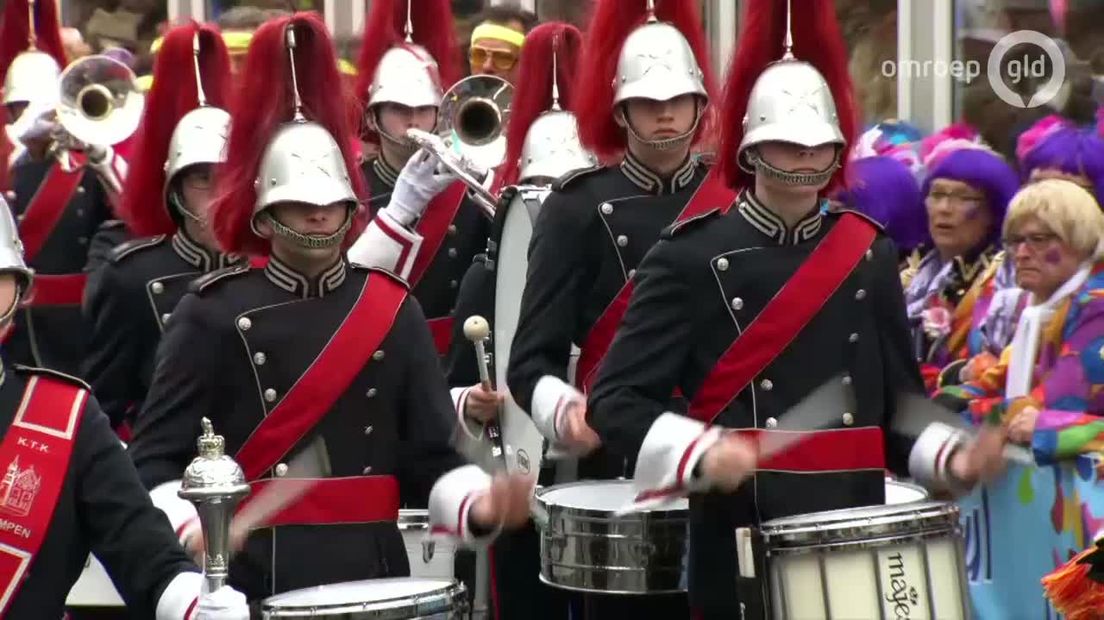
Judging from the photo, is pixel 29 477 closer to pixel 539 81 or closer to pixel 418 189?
pixel 418 189

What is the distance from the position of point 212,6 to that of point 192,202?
9667 millimetres

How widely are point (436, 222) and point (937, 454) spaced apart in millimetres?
3309

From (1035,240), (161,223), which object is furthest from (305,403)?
(1035,240)

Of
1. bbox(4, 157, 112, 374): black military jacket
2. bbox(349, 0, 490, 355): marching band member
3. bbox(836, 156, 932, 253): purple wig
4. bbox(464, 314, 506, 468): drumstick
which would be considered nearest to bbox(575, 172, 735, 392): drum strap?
bbox(464, 314, 506, 468): drumstick

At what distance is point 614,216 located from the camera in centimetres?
782

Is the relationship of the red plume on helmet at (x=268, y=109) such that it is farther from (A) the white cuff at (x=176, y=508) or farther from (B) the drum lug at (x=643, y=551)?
(B) the drum lug at (x=643, y=551)

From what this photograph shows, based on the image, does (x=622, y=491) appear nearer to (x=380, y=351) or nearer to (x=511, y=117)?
(x=380, y=351)

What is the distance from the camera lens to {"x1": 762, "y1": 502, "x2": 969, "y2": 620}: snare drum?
237 inches

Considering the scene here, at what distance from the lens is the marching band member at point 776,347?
6453mm

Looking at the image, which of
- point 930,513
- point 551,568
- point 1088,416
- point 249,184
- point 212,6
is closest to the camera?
point 930,513

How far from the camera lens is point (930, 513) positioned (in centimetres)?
613

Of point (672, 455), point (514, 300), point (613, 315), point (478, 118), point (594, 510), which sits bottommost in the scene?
point (594, 510)

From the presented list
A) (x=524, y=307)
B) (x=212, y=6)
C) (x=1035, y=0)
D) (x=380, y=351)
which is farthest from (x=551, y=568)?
(x=212, y=6)

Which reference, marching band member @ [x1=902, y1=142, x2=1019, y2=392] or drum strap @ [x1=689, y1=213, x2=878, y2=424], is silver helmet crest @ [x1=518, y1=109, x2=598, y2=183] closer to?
marching band member @ [x1=902, y1=142, x2=1019, y2=392]
